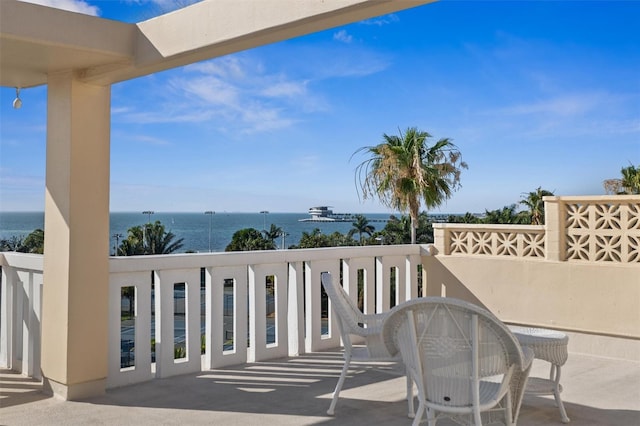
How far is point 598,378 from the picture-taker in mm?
5090

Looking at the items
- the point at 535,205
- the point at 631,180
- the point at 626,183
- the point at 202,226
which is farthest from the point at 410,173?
the point at 202,226

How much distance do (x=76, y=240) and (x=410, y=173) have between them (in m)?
5.01

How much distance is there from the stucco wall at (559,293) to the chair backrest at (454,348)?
3.25 m

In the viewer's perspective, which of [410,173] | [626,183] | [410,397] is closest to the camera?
[410,397]

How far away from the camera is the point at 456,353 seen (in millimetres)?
2973

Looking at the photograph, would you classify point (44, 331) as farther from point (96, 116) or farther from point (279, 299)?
point (279, 299)

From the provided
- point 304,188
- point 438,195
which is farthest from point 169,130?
point 438,195

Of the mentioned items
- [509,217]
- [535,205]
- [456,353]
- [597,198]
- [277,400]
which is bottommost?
[277,400]

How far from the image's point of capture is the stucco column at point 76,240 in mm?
4379

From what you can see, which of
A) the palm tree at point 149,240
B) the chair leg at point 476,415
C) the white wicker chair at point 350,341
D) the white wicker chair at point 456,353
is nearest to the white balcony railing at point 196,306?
the white wicker chair at point 350,341

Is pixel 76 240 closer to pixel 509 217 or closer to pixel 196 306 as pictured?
pixel 196 306

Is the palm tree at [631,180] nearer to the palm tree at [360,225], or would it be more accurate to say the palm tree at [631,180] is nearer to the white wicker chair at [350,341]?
the white wicker chair at [350,341]

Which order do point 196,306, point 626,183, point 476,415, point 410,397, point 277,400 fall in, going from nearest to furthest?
point 476,415, point 410,397, point 277,400, point 196,306, point 626,183

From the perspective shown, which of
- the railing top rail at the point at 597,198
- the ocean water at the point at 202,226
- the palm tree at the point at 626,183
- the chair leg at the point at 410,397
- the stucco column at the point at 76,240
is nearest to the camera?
the chair leg at the point at 410,397
